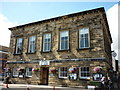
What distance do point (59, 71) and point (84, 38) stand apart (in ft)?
15.4

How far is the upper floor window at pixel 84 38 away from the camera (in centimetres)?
1327

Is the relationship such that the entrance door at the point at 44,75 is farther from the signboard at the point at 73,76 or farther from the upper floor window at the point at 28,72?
the signboard at the point at 73,76

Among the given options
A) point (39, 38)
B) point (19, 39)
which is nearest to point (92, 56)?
point (39, 38)

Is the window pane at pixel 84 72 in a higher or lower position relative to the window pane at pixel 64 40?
lower

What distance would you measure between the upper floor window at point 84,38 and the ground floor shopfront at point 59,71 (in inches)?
67.0

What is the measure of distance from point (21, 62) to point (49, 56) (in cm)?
455

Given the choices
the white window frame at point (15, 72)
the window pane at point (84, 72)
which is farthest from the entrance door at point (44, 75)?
the window pane at point (84, 72)

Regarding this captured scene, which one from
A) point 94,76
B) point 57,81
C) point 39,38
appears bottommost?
point 57,81

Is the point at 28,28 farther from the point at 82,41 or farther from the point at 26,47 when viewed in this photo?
the point at 82,41

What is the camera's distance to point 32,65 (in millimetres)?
15766

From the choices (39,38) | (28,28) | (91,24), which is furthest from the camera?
(28,28)

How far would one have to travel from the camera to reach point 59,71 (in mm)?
13930

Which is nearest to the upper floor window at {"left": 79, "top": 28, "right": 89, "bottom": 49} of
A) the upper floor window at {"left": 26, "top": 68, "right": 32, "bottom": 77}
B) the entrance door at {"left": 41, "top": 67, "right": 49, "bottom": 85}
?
the entrance door at {"left": 41, "top": 67, "right": 49, "bottom": 85}

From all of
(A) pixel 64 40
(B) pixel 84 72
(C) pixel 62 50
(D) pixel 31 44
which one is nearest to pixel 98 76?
(B) pixel 84 72
